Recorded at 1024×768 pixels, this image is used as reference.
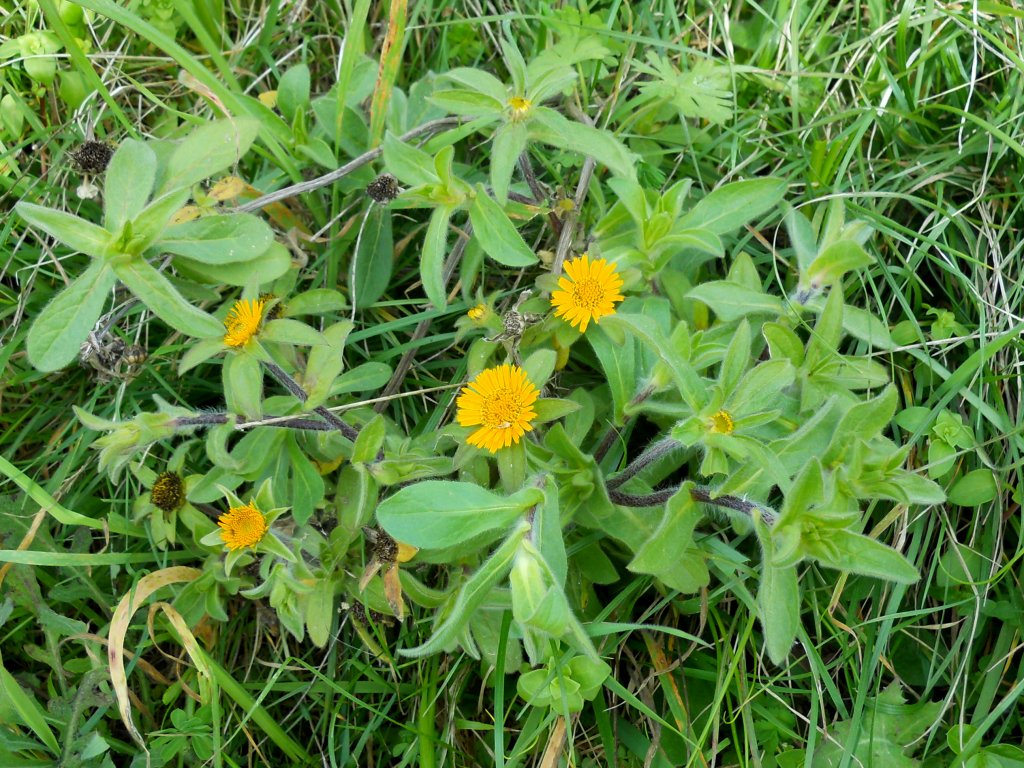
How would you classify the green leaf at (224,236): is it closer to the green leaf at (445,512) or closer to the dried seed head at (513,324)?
the dried seed head at (513,324)

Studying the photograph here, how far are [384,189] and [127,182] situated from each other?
2.36 ft

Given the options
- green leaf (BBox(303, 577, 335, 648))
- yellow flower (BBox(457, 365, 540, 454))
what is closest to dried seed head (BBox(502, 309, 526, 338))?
yellow flower (BBox(457, 365, 540, 454))

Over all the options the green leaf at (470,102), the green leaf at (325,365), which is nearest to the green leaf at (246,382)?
the green leaf at (325,365)

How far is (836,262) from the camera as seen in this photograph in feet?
7.34

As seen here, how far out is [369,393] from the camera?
105 inches

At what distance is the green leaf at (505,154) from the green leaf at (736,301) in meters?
0.56

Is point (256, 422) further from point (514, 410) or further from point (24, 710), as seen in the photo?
point (24, 710)

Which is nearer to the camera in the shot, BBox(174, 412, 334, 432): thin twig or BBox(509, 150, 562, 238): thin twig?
BBox(174, 412, 334, 432): thin twig

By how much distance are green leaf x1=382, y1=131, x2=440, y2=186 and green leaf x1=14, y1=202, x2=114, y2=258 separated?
0.70m

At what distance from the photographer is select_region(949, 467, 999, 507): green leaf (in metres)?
2.37

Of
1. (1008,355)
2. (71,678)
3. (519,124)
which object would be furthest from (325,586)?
(1008,355)

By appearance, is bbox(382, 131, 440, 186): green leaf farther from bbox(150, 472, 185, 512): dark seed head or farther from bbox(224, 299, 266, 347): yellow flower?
bbox(150, 472, 185, 512): dark seed head

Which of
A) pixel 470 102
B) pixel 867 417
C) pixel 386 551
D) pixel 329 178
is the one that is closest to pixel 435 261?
pixel 470 102

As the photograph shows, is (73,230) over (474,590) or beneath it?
over
